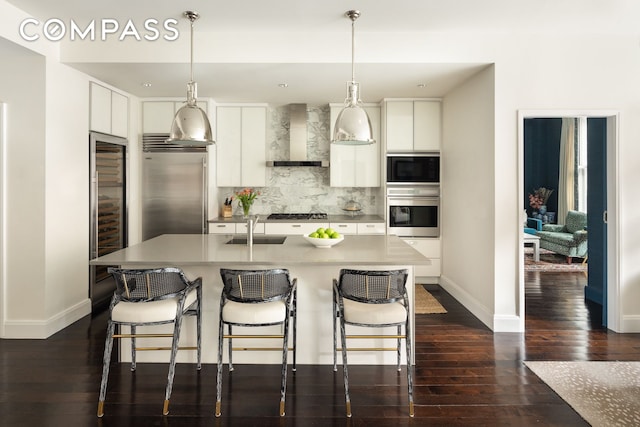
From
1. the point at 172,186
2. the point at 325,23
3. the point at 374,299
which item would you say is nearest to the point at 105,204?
the point at 172,186

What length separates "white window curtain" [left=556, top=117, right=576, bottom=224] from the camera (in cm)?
849

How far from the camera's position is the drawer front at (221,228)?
5.20 meters

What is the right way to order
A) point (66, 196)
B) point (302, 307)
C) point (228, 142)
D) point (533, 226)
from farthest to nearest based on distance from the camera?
point (533, 226) → point (228, 142) → point (66, 196) → point (302, 307)

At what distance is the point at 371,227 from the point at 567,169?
5.70m

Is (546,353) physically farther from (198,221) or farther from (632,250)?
(198,221)

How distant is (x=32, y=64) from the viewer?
142 inches

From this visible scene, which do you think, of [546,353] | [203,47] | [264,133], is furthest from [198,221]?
[546,353]

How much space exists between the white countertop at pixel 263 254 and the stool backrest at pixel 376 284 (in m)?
0.13

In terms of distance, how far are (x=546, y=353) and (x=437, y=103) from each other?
3.30 meters

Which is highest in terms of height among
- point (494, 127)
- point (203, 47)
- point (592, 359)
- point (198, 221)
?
point (203, 47)

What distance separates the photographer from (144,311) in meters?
2.43

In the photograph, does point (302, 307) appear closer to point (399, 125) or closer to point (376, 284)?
point (376, 284)

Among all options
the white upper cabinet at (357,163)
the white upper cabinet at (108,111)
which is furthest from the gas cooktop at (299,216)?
the white upper cabinet at (108,111)

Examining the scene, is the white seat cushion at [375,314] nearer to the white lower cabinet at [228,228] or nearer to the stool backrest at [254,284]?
the stool backrest at [254,284]
